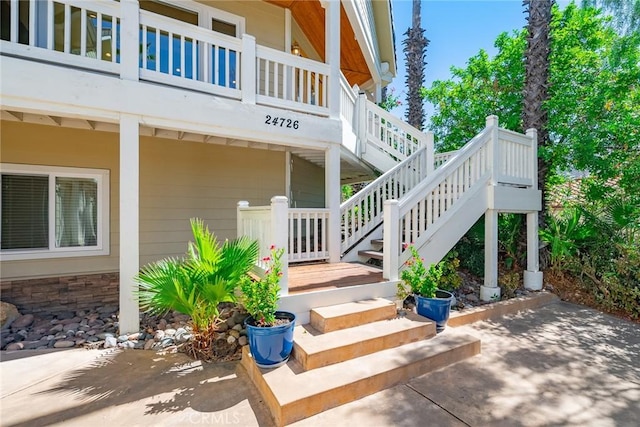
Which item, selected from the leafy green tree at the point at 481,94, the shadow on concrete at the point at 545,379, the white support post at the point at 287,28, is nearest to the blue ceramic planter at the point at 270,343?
the shadow on concrete at the point at 545,379

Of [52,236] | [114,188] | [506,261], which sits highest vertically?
[114,188]

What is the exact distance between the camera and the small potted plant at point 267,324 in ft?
10.4

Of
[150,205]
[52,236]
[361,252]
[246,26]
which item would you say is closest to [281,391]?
[361,252]

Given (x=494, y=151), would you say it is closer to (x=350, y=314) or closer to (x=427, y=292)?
(x=427, y=292)

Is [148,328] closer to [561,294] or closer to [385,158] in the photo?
[385,158]

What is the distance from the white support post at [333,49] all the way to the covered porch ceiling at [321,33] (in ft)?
4.56

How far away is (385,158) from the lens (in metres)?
7.43

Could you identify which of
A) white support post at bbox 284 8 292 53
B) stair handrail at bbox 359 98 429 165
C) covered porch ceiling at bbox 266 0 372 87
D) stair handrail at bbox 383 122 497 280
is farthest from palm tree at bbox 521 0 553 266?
white support post at bbox 284 8 292 53

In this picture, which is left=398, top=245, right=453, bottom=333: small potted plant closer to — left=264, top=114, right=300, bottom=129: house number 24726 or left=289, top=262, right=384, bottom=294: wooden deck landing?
left=289, top=262, right=384, bottom=294: wooden deck landing

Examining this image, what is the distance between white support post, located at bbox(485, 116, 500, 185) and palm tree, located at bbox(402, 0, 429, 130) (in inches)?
216

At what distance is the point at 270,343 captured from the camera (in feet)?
10.4

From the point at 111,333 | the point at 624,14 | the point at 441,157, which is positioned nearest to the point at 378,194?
the point at 441,157

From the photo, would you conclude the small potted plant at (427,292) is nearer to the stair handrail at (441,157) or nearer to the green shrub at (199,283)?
the green shrub at (199,283)

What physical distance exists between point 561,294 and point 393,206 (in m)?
4.91
